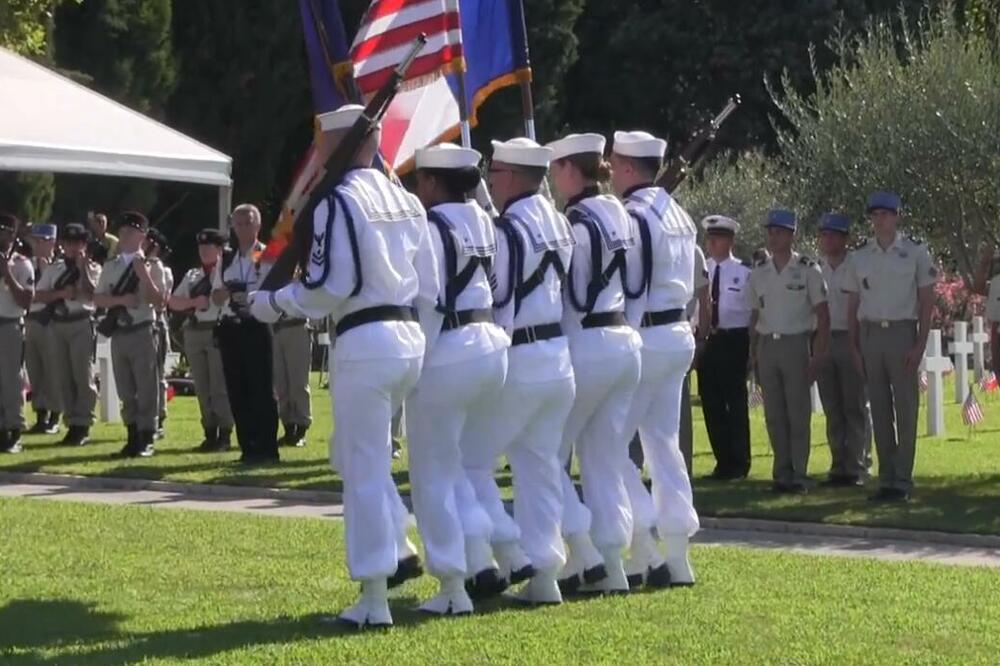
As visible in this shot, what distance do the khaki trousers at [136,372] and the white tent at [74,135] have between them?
17.9 ft

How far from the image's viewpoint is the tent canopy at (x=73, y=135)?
12.3 m

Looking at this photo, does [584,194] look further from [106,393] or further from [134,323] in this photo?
[106,393]

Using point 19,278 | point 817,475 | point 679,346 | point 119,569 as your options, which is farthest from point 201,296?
point 679,346

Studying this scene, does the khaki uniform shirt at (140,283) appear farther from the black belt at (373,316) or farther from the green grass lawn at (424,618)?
the black belt at (373,316)

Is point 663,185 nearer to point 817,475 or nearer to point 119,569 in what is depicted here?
point 119,569

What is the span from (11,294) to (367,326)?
10953 mm

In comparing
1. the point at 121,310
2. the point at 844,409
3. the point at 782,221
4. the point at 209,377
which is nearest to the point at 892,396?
the point at 844,409

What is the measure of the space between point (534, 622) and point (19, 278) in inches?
433

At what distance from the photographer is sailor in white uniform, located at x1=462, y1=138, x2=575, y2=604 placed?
1066 centimetres

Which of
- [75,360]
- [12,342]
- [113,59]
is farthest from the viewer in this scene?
[113,59]

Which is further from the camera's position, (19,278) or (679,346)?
(19,278)

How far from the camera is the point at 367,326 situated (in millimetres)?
9891

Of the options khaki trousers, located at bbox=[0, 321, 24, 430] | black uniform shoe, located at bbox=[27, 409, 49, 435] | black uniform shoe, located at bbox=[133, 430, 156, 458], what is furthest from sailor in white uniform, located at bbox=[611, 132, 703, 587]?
black uniform shoe, located at bbox=[27, 409, 49, 435]

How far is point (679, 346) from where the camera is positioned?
1155 centimetres
